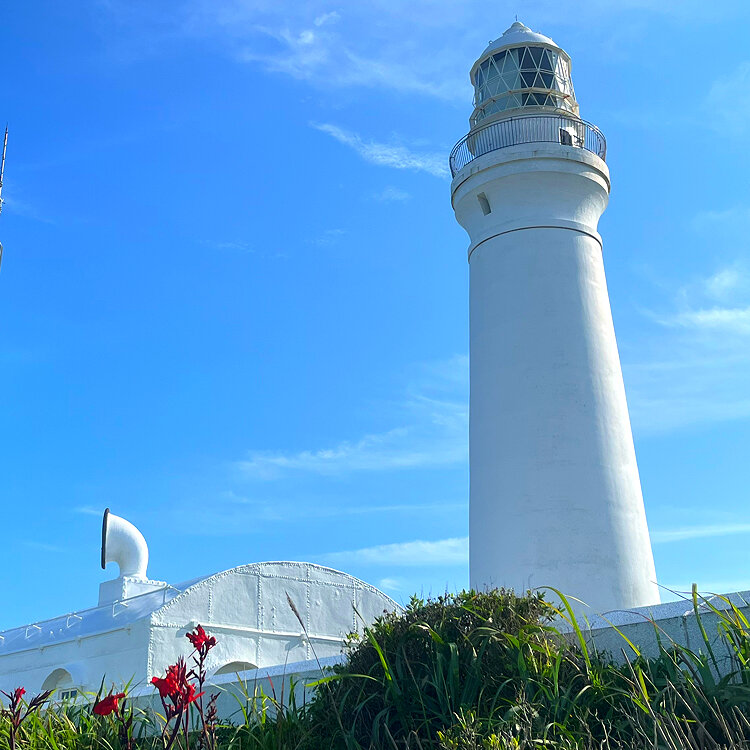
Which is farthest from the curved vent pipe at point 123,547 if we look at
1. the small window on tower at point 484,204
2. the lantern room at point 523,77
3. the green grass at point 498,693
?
the green grass at point 498,693

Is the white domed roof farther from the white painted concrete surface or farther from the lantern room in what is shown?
the white painted concrete surface

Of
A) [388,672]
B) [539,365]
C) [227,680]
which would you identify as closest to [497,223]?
[539,365]

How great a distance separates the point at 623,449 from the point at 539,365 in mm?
1830

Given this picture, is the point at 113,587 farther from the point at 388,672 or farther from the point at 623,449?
the point at 388,672

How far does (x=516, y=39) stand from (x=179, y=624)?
44.2ft

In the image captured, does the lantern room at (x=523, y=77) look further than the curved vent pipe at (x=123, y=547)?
No

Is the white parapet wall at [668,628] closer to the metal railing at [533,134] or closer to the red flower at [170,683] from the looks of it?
the red flower at [170,683]

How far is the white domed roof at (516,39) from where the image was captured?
16672 mm

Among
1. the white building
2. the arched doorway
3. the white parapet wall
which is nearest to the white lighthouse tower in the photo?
the white parapet wall

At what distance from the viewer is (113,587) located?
70.9 feet

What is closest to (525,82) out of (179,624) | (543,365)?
(543,365)

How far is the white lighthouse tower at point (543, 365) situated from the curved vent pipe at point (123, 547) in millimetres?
11525

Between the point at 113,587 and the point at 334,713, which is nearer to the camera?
the point at 334,713

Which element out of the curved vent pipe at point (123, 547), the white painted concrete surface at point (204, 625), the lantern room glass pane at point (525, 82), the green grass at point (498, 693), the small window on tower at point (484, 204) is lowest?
the green grass at point (498, 693)
